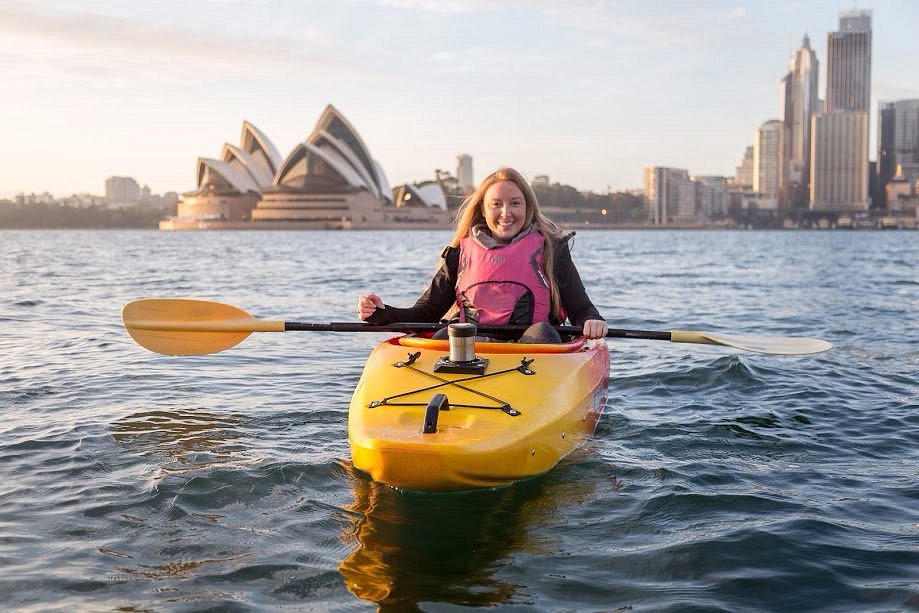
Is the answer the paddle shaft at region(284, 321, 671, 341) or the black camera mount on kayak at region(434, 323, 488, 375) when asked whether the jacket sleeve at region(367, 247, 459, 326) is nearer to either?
the paddle shaft at region(284, 321, 671, 341)

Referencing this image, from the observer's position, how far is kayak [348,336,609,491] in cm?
360

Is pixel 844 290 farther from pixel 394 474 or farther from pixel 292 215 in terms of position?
pixel 292 215

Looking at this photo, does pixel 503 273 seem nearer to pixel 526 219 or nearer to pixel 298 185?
pixel 526 219

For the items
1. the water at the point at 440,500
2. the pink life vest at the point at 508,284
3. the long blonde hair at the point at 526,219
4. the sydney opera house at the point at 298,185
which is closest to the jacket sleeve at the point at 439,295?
the long blonde hair at the point at 526,219

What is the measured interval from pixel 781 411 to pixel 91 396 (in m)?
5.02

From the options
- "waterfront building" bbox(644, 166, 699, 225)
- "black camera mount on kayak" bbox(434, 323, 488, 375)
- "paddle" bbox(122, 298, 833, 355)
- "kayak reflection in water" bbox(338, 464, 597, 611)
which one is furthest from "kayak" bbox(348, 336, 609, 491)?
"waterfront building" bbox(644, 166, 699, 225)

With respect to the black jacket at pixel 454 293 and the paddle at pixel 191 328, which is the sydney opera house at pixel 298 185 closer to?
the paddle at pixel 191 328

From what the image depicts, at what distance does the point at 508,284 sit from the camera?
16.7ft

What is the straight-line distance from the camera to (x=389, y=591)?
308cm

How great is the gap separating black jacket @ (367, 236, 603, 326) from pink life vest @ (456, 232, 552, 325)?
204 mm

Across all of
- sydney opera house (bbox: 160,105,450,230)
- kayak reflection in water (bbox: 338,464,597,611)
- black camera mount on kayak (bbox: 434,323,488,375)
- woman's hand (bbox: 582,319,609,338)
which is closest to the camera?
kayak reflection in water (bbox: 338,464,597,611)

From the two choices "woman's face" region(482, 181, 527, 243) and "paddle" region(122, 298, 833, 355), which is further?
"paddle" region(122, 298, 833, 355)

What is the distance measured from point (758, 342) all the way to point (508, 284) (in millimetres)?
2010

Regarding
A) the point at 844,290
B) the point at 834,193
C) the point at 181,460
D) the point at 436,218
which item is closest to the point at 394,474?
the point at 181,460
